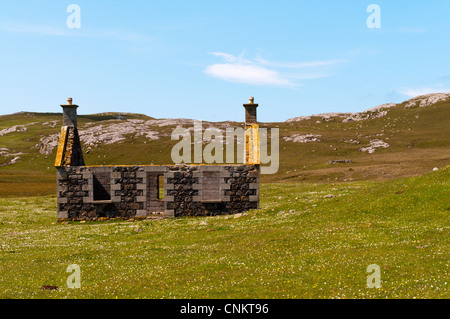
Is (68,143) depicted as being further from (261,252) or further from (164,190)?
(261,252)

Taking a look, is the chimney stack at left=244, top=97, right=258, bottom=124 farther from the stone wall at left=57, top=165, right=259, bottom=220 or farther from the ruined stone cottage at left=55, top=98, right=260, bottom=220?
the stone wall at left=57, top=165, right=259, bottom=220

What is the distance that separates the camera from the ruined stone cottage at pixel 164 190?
34281 mm

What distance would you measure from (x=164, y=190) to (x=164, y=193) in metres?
0.27

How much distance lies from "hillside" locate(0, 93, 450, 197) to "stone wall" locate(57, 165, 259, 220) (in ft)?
111

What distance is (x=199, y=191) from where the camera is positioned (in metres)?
34.3

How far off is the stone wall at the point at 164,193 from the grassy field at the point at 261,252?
8.04 ft

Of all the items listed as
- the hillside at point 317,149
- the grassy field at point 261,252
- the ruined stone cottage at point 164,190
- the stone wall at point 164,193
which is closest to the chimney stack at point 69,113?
the ruined stone cottage at point 164,190

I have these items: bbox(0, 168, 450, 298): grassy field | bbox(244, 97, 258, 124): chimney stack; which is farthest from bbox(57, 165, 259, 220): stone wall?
bbox(244, 97, 258, 124): chimney stack

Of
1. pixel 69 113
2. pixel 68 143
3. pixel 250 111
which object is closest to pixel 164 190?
pixel 68 143

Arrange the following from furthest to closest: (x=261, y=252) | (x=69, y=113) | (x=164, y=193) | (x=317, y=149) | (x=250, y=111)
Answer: (x=317, y=149), (x=69, y=113), (x=250, y=111), (x=164, y=193), (x=261, y=252)

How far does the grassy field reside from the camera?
1281 centimetres

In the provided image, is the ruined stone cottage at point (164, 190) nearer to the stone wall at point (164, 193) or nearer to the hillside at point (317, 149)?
the stone wall at point (164, 193)

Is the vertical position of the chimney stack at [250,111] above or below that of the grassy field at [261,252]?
above

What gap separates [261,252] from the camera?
18078 mm
